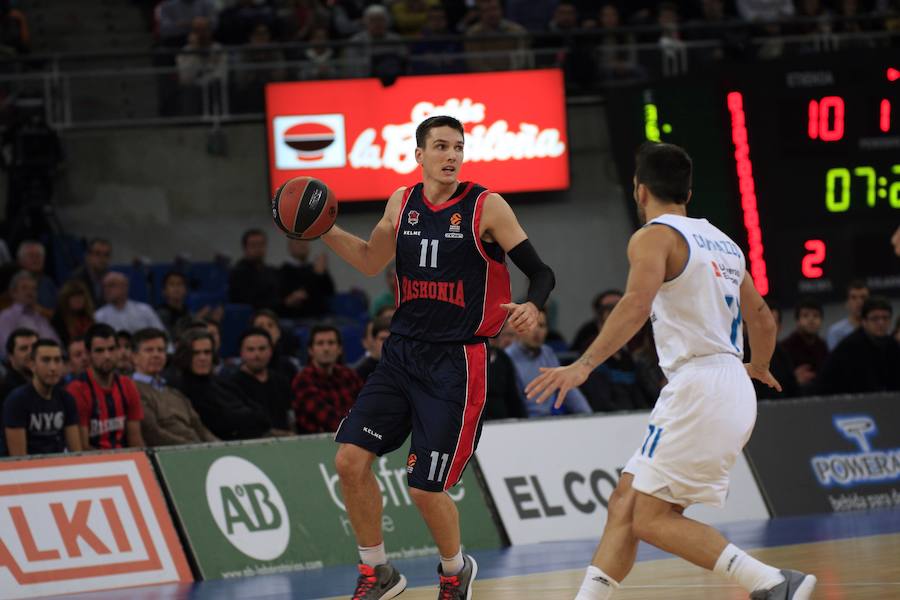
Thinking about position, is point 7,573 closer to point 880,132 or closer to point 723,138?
point 723,138

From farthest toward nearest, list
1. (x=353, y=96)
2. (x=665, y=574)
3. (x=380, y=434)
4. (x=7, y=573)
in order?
(x=353, y=96), (x=7, y=573), (x=665, y=574), (x=380, y=434)

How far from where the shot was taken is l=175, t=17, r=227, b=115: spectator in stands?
58.3ft

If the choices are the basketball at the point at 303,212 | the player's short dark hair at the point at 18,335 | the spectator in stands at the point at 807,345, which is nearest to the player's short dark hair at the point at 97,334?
the player's short dark hair at the point at 18,335

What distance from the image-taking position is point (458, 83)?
61.6ft

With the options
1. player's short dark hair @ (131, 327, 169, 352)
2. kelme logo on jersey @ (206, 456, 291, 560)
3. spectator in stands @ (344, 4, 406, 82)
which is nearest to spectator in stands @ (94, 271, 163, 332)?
player's short dark hair @ (131, 327, 169, 352)

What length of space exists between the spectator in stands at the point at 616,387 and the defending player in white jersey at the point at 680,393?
297 inches

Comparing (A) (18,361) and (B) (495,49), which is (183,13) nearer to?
(B) (495,49)

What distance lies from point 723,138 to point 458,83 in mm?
4073

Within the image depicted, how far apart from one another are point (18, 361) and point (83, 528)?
1850 millimetres

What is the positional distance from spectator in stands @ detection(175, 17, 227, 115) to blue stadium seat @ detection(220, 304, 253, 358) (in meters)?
3.42

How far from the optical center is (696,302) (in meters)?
6.46

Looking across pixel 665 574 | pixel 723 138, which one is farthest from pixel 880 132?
pixel 665 574

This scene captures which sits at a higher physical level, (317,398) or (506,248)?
(506,248)

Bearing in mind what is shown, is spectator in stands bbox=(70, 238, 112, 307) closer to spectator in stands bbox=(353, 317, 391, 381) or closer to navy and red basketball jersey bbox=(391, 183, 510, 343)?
spectator in stands bbox=(353, 317, 391, 381)
